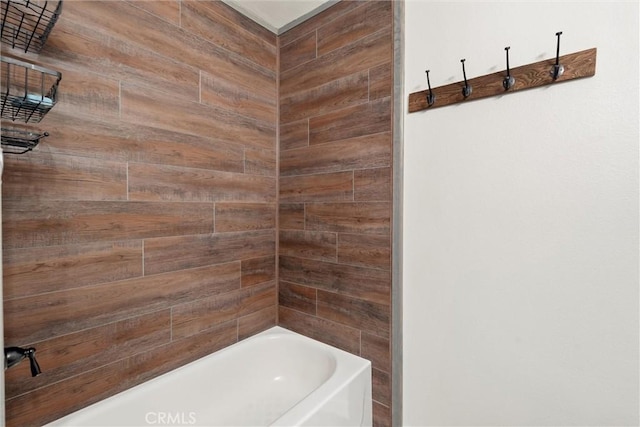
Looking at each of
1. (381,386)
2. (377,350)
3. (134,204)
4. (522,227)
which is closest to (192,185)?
(134,204)

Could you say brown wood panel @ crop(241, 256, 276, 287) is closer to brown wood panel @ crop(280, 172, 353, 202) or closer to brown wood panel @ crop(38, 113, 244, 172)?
brown wood panel @ crop(280, 172, 353, 202)

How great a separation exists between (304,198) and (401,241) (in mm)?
688

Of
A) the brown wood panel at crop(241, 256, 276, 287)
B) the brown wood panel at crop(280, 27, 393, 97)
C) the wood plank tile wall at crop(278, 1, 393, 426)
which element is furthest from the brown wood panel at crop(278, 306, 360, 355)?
the brown wood panel at crop(280, 27, 393, 97)

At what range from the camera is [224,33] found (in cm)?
179

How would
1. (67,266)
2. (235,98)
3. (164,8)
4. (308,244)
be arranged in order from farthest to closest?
(308,244) < (235,98) < (164,8) < (67,266)

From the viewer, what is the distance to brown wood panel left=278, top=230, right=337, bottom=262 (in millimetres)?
1855

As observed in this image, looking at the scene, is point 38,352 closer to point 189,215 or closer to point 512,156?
point 189,215

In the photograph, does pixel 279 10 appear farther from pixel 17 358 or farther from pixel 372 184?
pixel 17 358

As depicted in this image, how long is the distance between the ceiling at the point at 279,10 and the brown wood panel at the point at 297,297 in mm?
1737

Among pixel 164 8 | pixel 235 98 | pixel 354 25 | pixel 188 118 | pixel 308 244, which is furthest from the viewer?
pixel 308 244

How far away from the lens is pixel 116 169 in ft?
4.52

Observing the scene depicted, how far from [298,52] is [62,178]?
4.91 ft

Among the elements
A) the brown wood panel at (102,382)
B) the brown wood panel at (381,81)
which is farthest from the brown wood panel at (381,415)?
the brown wood panel at (381,81)

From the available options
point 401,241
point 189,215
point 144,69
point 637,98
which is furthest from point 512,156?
point 144,69
